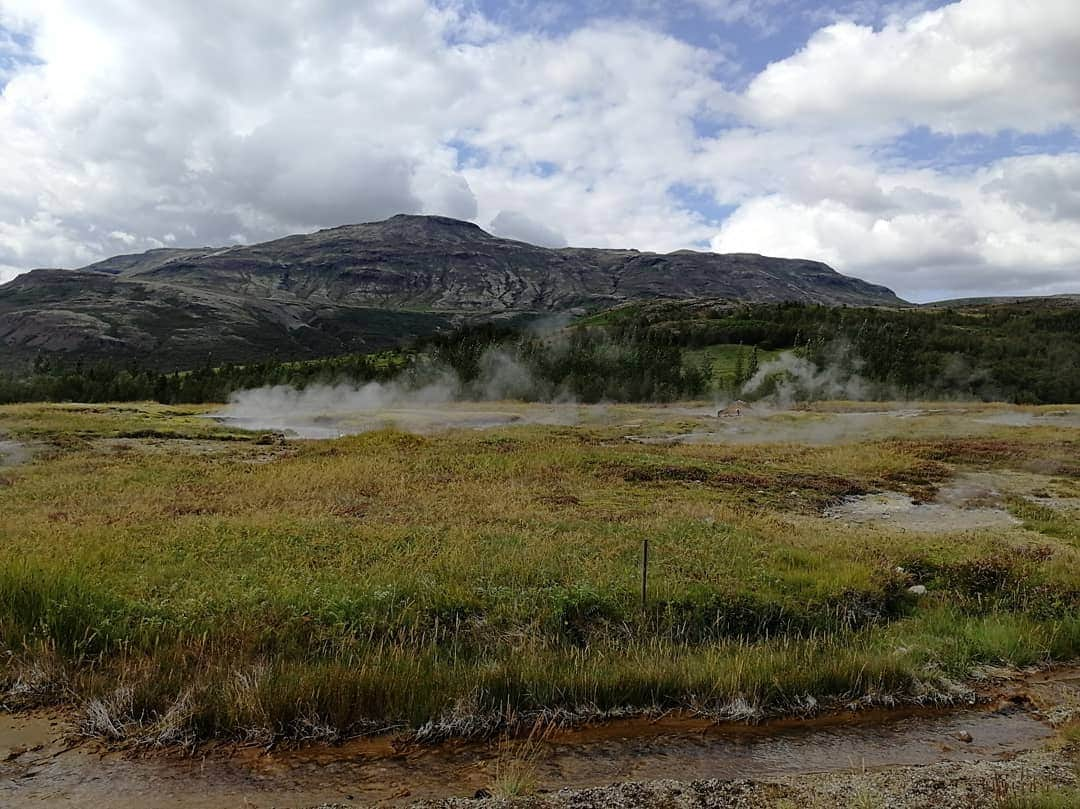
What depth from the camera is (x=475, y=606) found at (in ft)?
35.0

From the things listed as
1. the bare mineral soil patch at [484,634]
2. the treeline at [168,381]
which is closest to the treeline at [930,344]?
the treeline at [168,381]

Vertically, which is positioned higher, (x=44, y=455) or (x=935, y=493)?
(x=44, y=455)

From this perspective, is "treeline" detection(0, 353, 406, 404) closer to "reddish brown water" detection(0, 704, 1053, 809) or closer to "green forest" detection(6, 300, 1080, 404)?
"green forest" detection(6, 300, 1080, 404)

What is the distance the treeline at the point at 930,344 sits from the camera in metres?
91.2

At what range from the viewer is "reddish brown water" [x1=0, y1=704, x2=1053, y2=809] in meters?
6.38

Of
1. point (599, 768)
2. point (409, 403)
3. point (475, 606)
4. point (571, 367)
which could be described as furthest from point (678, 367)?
point (599, 768)

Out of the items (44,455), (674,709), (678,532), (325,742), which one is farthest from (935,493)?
(44,455)

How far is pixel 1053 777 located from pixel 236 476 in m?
23.9

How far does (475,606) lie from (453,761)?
363cm

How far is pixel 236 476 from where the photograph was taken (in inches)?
959

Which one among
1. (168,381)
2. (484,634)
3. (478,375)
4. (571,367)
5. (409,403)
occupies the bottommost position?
(409,403)

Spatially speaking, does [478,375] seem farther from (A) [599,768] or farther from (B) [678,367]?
(A) [599,768]

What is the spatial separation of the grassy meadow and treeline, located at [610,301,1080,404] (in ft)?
268

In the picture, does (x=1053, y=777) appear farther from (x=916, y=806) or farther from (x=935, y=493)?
(x=935, y=493)
